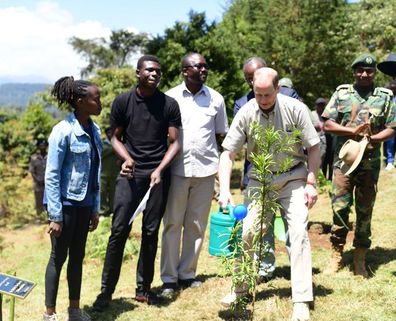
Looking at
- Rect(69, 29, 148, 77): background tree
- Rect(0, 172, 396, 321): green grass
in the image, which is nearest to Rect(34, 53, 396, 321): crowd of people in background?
Rect(0, 172, 396, 321): green grass

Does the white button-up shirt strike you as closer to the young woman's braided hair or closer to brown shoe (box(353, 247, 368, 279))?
the young woman's braided hair

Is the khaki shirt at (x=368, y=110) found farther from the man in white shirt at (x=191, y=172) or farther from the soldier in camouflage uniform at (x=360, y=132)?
the man in white shirt at (x=191, y=172)

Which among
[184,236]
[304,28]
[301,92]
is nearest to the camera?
[184,236]

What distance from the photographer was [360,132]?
4.55m

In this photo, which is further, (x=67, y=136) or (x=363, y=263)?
(x=363, y=263)

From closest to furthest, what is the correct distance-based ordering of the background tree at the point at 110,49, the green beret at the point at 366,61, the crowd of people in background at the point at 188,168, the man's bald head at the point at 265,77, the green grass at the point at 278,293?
the man's bald head at the point at 265,77, the crowd of people in background at the point at 188,168, the green grass at the point at 278,293, the green beret at the point at 366,61, the background tree at the point at 110,49

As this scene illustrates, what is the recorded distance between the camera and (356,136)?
4613 mm

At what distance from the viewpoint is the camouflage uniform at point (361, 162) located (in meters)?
4.58

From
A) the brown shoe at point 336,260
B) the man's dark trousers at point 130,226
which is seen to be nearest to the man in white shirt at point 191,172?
the man's dark trousers at point 130,226

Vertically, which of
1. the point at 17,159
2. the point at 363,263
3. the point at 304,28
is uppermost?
the point at 304,28

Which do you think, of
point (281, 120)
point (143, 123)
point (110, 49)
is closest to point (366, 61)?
point (281, 120)

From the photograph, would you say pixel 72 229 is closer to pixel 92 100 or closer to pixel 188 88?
pixel 92 100

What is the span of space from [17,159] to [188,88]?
67.0 feet

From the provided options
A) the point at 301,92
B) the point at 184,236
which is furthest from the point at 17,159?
Result: the point at 184,236
